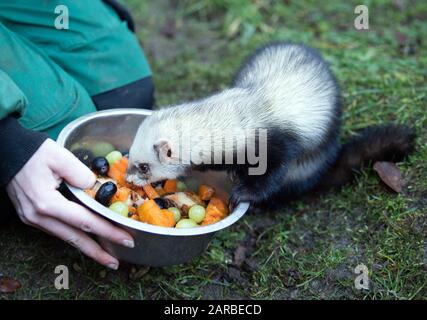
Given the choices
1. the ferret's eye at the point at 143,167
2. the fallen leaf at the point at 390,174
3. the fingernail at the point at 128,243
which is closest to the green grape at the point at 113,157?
the ferret's eye at the point at 143,167

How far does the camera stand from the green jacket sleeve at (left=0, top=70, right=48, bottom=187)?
1673 mm

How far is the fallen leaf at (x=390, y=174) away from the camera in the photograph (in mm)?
2178

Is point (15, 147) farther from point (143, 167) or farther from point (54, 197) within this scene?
point (143, 167)

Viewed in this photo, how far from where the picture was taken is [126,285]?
78.8 inches

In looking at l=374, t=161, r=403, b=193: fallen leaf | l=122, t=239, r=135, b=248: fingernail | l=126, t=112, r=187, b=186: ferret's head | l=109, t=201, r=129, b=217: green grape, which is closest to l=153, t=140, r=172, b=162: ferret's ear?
l=126, t=112, r=187, b=186: ferret's head

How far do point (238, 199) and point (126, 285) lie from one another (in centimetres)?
53

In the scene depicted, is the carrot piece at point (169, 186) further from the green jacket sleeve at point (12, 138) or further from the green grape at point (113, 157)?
the green jacket sleeve at point (12, 138)

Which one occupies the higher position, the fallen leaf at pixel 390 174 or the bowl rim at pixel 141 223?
the bowl rim at pixel 141 223

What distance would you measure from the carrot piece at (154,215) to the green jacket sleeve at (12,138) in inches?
15.7

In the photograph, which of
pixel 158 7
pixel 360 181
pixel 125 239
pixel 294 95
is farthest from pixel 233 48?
pixel 125 239

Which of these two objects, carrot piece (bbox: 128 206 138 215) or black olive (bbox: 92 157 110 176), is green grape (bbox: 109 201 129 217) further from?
black olive (bbox: 92 157 110 176)

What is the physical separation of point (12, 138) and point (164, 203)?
22.4 inches

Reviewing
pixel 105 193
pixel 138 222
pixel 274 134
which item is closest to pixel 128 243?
pixel 138 222

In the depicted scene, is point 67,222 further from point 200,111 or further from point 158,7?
point 158,7
